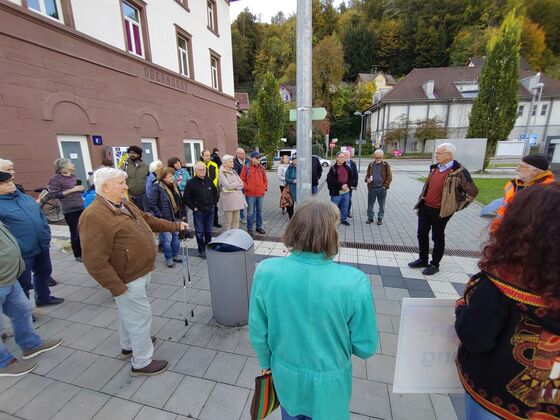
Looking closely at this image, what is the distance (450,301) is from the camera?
1.58 meters

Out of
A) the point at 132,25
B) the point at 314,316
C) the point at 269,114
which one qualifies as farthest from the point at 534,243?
the point at 269,114

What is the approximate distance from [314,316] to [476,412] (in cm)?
95

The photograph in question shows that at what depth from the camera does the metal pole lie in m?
3.26

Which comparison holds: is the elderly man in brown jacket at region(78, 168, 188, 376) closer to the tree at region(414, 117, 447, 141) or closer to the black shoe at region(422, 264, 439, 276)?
the black shoe at region(422, 264, 439, 276)

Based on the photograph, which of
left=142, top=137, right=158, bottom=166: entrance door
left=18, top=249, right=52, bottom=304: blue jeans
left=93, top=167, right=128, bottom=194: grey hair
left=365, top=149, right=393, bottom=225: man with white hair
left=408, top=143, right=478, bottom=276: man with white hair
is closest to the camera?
left=93, top=167, right=128, bottom=194: grey hair

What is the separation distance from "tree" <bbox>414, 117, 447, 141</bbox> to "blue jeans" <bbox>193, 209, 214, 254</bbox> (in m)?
36.9

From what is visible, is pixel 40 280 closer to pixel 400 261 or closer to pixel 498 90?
pixel 400 261

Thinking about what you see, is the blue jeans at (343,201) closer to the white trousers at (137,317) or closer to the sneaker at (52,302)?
the white trousers at (137,317)

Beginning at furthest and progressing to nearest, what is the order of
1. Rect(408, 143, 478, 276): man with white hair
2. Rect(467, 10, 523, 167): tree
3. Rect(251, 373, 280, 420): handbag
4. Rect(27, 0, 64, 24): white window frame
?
Rect(467, 10, 523, 167): tree < Rect(27, 0, 64, 24): white window frame < Rect(408, 143, 478, 276): man with white hair < Rect(251, 373, 280, 420): handbag

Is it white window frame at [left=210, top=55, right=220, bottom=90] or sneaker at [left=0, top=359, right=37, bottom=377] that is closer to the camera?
sneaker at [left=0, top=359, right=37, bottom=377]

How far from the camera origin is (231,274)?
310 cm

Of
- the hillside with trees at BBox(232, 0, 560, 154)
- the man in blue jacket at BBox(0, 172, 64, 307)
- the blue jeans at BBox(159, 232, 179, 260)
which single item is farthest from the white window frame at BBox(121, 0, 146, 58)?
the hillside with trees at BBox(232, 0, 560, 154)

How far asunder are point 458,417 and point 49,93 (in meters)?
9.96

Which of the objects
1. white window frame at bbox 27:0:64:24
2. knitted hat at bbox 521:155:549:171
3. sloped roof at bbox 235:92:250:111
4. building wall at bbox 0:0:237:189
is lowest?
knitted hat at bbox 521:155:549:171
